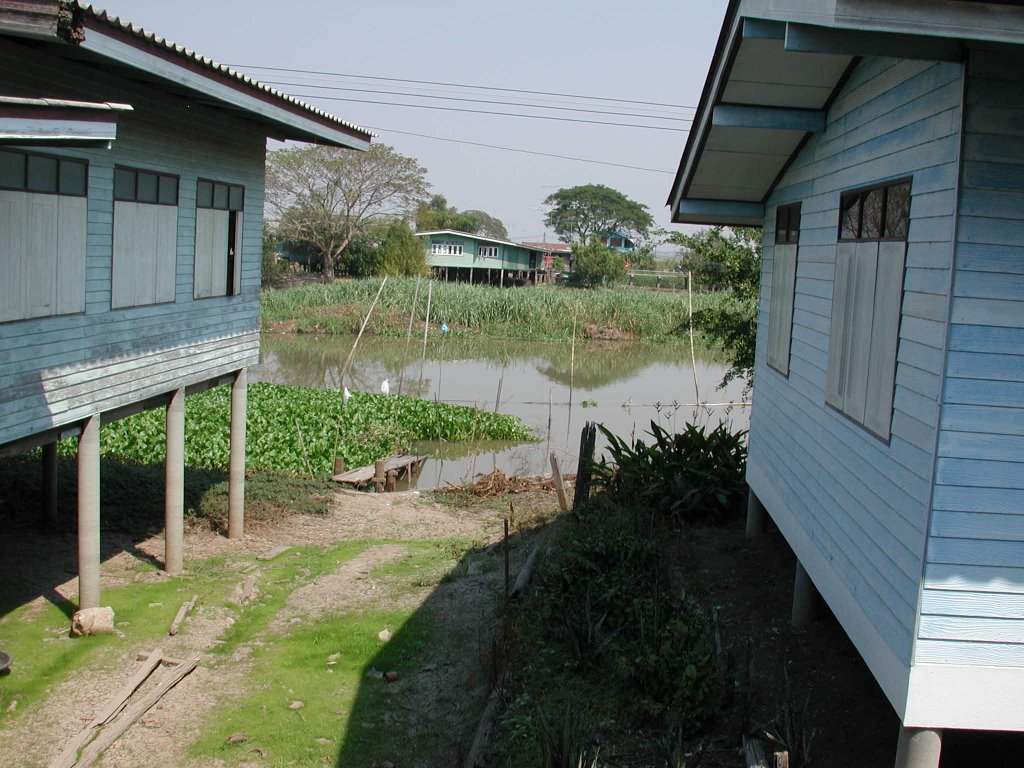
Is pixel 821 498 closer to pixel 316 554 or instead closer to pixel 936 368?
pixel 936 368

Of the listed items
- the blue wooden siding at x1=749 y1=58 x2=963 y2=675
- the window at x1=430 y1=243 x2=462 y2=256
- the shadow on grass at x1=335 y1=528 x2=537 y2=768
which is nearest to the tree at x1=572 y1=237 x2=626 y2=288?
the window at x1=430 y1=243 x2=462 y2=256

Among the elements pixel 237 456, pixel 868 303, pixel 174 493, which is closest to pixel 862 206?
pixel 868 303

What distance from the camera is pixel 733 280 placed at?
17.7m

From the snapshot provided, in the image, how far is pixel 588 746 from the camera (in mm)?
6477

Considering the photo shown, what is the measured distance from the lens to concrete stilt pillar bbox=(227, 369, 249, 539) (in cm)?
1352

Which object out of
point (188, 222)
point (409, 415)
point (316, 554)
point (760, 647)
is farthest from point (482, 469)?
point (760, 647)

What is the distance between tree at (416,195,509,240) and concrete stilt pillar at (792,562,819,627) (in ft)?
200

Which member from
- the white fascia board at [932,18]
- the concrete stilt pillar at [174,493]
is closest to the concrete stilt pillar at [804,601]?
the white fascia board at [932,18]

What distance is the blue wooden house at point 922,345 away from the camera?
466 cm

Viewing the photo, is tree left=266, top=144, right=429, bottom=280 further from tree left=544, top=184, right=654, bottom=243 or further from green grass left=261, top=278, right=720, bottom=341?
tree left=544, top=184, right=654, bottom=243

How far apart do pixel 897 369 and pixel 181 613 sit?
7892mm

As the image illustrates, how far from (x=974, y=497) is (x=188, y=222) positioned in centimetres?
918

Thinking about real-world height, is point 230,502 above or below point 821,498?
below

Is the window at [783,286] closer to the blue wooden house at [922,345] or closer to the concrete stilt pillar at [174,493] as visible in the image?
the blue wooden house at [922,345]
